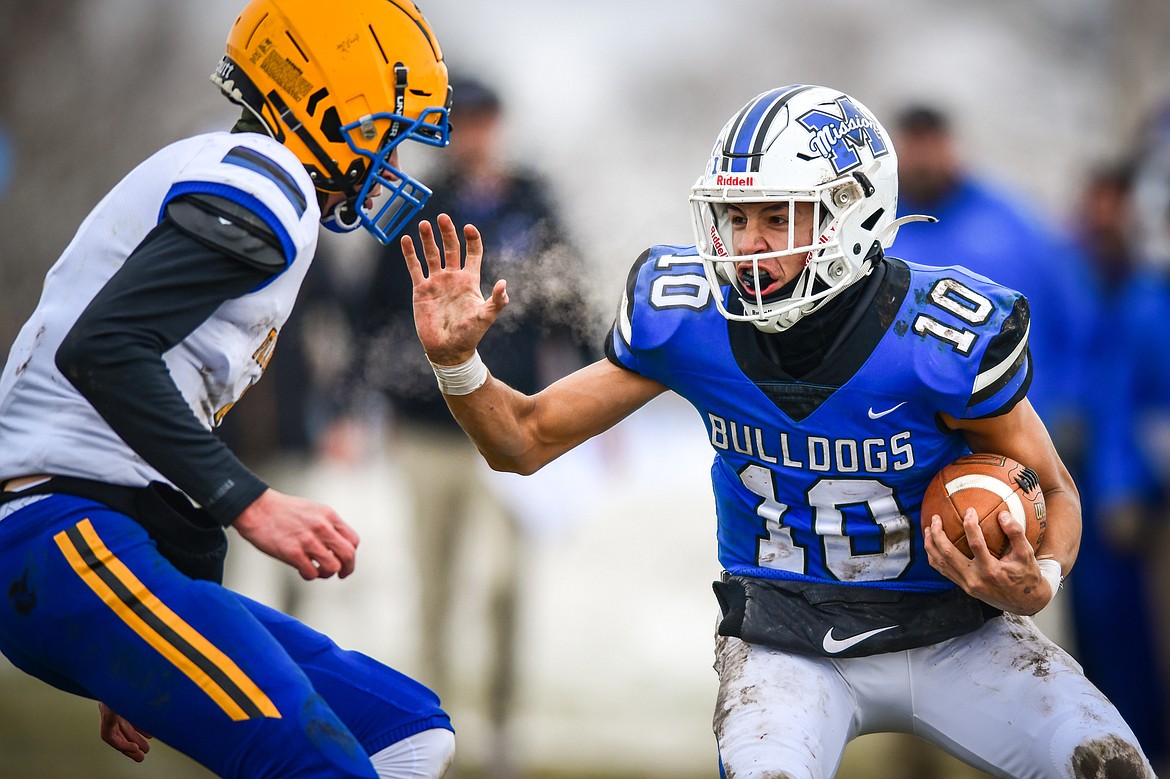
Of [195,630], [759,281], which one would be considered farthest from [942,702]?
[195,630]

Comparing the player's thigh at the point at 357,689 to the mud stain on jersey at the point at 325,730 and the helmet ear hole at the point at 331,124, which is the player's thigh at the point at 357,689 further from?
the helmet ear hole at the point at 331,124

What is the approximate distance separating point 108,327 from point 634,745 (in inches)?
163

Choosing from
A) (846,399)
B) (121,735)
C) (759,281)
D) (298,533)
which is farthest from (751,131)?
(121,735)

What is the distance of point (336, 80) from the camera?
3.25 metres

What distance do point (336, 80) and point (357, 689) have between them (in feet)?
4.33

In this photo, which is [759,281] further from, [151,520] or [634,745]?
[634,745]

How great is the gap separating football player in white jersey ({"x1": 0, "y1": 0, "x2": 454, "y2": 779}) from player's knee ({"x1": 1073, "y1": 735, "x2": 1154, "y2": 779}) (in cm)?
142

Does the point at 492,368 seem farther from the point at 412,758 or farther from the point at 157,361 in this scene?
the point at 157,361

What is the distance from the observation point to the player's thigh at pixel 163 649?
2809 mm

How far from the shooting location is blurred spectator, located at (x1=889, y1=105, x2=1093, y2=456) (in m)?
6.02

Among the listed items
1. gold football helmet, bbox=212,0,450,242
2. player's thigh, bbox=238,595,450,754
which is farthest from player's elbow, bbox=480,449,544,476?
gold football helmet, bbox=212,0,450,242

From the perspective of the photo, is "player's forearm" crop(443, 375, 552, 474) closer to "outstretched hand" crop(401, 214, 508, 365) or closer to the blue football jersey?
"outstretched hand" crop(401, 214, 508, 365)

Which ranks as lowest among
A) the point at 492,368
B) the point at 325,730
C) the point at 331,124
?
the point at 492,368

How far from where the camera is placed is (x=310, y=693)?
9.46 ft
